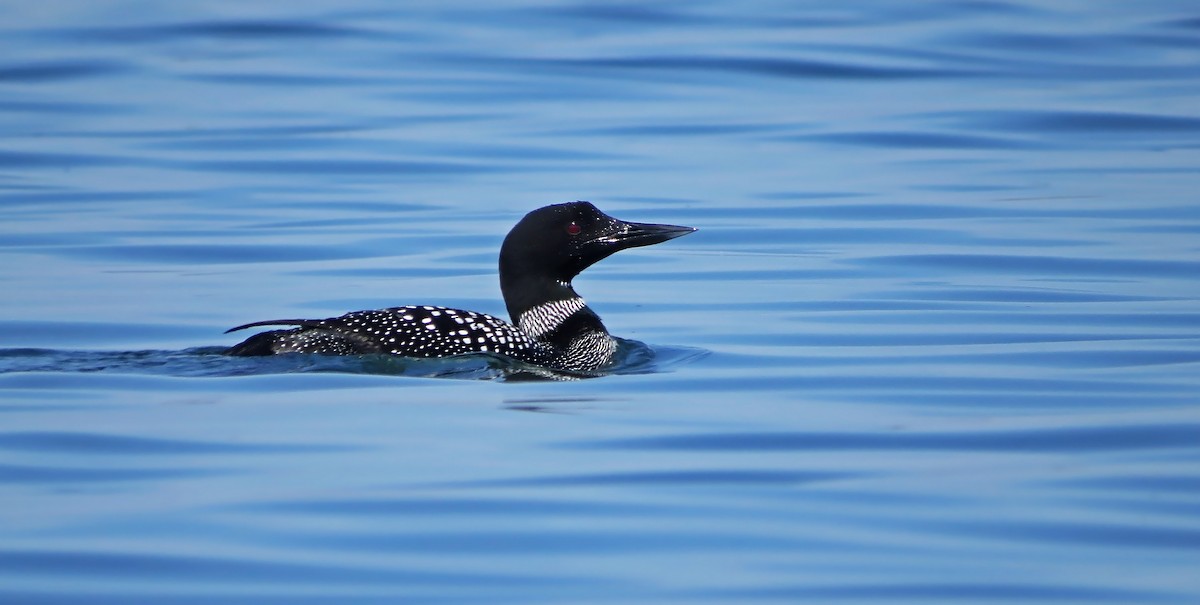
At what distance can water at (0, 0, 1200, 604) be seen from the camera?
440 cm

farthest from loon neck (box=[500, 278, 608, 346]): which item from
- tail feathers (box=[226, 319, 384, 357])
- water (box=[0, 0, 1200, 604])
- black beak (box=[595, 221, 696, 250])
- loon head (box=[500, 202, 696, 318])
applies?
tail feathers (box=[226, 319, 384, 357])

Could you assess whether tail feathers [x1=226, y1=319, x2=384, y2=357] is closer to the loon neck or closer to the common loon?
the common loon

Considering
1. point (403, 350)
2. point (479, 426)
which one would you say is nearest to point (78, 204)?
point (403, 350)

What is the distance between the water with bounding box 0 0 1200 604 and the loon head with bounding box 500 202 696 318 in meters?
0.46

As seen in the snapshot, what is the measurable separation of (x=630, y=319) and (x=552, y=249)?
933mm

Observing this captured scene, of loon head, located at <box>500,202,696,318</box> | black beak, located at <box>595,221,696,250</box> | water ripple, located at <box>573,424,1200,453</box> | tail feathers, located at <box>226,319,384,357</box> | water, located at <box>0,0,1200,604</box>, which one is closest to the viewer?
water, located at <box>0,0,1200,604</box>

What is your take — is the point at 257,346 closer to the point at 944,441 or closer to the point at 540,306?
the point at 540,306

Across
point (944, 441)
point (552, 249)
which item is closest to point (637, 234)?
point (552, 249)

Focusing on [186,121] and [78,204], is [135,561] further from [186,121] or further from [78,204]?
[186,121]

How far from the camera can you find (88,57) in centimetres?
1912

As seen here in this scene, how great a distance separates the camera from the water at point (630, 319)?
4398 mm

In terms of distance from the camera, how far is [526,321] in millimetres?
7848

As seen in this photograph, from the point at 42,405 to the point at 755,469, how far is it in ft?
7.89

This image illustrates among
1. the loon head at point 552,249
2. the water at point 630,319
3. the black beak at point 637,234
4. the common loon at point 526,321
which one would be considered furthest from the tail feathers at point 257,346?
the black beak at point 637,234
